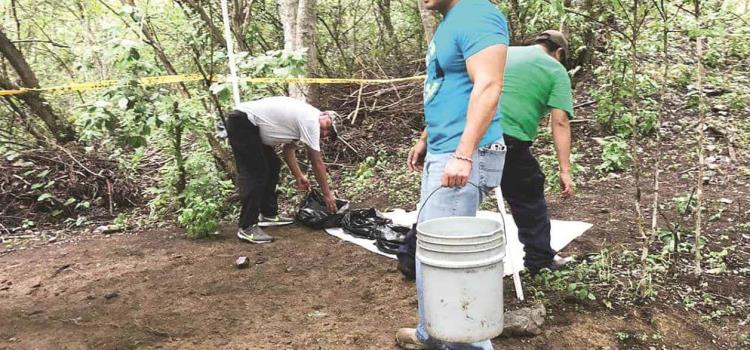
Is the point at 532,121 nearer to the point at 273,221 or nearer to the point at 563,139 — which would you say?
the point at 563,139

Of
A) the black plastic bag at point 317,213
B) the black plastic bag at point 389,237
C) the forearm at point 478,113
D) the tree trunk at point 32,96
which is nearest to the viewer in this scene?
the forearm at point 478,113

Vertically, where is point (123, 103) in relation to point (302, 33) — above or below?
below

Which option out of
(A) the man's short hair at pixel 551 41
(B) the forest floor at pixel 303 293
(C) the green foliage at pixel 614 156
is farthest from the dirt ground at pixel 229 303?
(C) the green foliage at pixel 614 156

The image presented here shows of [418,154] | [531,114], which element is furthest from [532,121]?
[418,154]

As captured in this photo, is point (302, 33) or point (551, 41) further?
point (302, 33)

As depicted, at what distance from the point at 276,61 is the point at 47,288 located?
7.14ft

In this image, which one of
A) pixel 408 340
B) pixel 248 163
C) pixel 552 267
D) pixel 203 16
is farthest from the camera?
pixel 203 16

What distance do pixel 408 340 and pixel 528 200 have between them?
1111 mm

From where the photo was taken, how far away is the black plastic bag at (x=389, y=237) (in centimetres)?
385

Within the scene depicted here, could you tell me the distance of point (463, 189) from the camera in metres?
2.16

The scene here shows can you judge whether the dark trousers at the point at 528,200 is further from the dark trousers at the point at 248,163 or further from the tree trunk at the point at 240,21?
the tree trunk at the point at 240,21

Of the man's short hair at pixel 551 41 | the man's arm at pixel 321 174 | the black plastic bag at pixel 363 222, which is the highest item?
the man's short hair at pixel 551 41

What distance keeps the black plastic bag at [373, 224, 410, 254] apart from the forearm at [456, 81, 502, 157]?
1.86 m

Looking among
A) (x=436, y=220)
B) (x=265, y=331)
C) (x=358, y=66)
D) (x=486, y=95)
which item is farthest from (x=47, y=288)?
(x=358, y=66)
